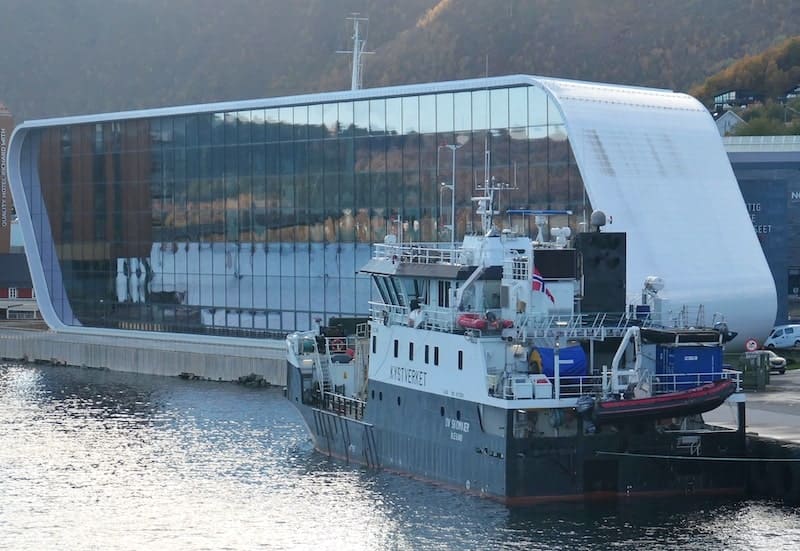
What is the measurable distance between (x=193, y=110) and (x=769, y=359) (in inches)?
1479

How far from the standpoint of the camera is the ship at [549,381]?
43.1m

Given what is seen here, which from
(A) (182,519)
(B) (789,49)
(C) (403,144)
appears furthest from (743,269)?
(B) (789,49)

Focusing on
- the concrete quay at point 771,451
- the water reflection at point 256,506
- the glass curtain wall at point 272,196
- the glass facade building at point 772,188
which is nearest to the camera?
the water reflection at point 256,506

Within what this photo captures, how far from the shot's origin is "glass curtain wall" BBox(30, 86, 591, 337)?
70500 millimetres

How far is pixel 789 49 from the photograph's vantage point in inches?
6791

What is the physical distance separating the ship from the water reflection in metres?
0.87

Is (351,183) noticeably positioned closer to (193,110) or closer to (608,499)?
(193,110)

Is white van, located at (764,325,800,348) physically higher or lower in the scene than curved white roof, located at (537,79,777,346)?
lower

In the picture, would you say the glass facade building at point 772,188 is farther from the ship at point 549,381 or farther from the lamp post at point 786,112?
the lamp post at point 786,112

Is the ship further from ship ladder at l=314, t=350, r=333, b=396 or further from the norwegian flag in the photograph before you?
ship ladder at l=314, t=350, r=333, b=396

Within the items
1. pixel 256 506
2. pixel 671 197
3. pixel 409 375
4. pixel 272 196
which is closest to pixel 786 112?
pixel 272 196

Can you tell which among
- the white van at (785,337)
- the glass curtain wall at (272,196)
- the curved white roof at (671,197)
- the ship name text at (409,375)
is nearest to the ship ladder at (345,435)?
the ship name text at (409,375)

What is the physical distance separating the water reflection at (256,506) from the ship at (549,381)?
870 millimetres

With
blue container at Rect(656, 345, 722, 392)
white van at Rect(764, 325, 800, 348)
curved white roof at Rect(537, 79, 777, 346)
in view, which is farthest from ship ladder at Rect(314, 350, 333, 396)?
white van at Rect(764, 325, 800, 348)
